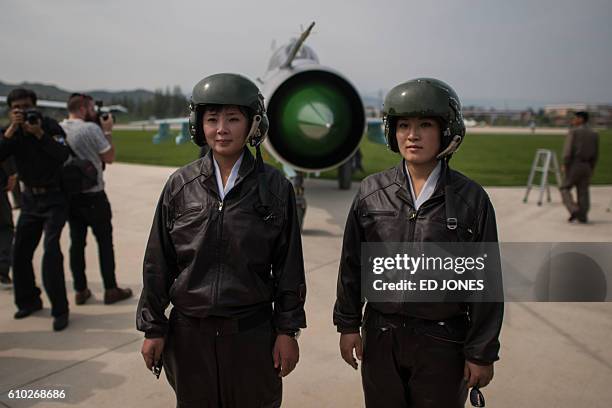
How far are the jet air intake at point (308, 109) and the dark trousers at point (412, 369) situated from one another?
356 cm

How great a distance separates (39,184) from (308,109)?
2.80 meters

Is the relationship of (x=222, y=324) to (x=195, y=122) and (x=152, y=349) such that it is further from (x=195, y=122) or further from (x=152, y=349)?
(x=195, y=122)

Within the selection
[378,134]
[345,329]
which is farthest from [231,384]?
[378,134]

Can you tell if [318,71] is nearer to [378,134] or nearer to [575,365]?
[575,365]

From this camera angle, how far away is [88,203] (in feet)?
12.3

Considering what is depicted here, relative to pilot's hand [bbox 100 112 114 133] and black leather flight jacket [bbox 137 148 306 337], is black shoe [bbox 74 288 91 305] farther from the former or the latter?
black leather flight jacket [bbox 137 148 306 337]

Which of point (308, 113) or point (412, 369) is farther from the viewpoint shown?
point (308, 113)

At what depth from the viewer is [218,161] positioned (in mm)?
1854

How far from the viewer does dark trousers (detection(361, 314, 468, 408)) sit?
5.55ft

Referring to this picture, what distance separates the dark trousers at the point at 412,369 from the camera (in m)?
1.69

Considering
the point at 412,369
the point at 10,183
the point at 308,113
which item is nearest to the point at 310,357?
the point at 412,369

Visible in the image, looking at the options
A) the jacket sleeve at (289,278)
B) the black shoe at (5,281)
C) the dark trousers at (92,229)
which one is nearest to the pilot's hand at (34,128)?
the dark trousers at (92,229)

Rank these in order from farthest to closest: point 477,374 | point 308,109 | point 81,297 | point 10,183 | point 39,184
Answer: point 308,109
point 10,183
point 81,297
point 39,184
point 477,374

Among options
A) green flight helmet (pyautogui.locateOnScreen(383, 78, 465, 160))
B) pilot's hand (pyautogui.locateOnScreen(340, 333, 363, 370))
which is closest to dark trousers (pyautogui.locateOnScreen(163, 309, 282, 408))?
pilot's hand (pyautogui.locateOnScreen(340, 333, 363, 370))
